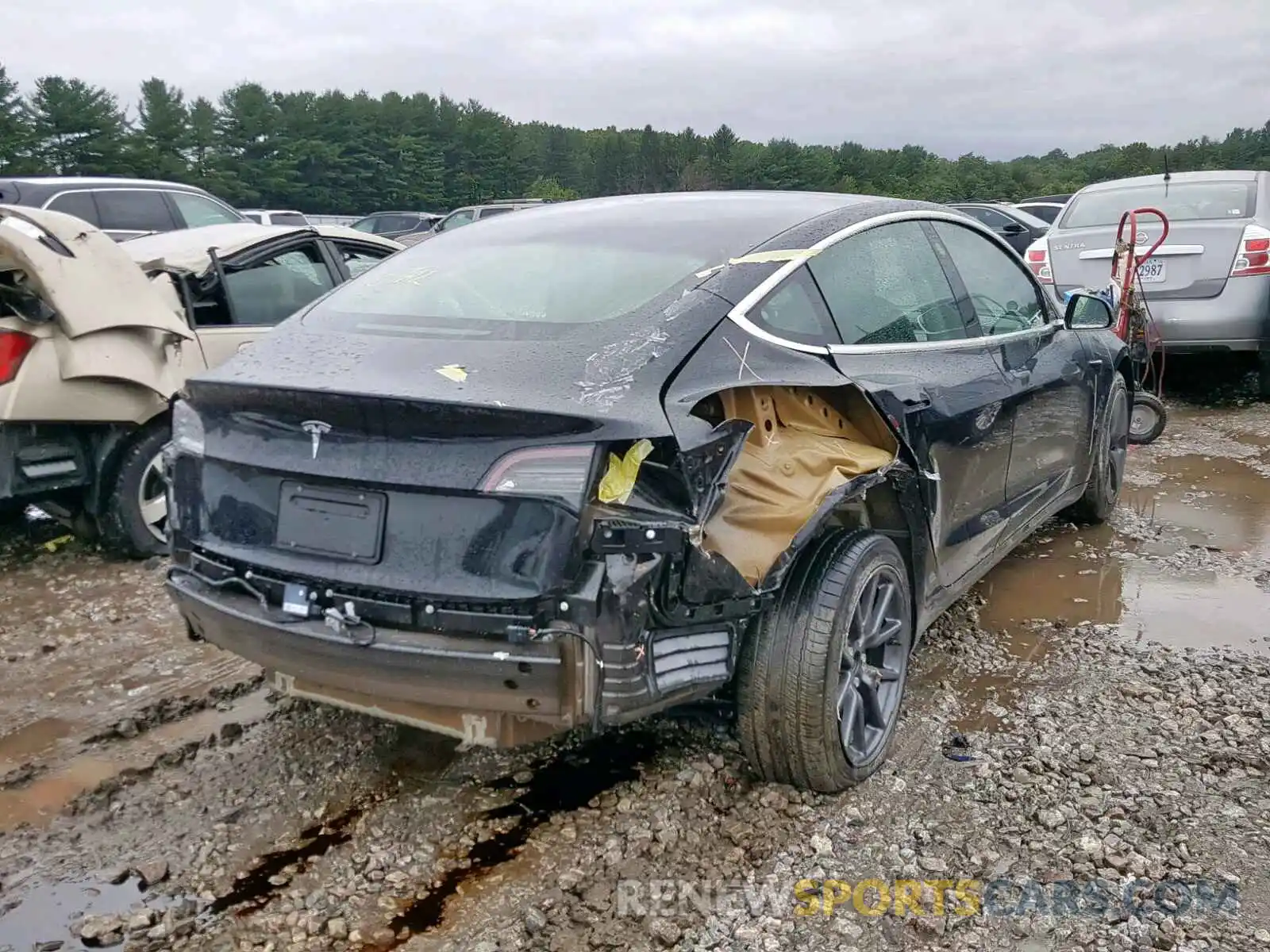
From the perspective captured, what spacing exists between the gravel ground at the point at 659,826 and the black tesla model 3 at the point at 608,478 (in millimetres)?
287

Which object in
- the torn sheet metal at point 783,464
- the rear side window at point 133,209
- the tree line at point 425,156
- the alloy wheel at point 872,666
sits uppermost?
the tree line at point 425,156

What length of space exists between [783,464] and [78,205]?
1076 cm

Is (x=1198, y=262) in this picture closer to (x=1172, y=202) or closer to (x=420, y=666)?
(x=1172, y=202)

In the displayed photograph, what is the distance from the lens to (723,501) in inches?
98.5

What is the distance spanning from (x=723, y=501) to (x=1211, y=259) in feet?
23.4

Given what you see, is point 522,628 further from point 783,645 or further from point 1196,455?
point 1196,455

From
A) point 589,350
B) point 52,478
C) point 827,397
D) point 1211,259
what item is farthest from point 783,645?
point 1211,259

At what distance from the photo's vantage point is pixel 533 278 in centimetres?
311

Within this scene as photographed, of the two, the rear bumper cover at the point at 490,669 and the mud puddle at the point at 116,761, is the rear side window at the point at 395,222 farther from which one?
the rear bumper cover at the point at 490,669

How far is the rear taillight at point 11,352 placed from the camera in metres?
4.30

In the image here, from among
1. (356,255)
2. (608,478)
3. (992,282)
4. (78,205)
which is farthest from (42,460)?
(78,205)

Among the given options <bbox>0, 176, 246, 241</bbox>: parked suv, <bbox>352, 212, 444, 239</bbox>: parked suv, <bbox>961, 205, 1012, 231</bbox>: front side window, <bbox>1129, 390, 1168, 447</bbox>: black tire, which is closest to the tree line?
<bbox>352, 212, 444, 239</bbox>: parked suv

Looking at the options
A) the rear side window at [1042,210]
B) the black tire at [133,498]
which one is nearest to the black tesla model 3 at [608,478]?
the black tire at [133,498]

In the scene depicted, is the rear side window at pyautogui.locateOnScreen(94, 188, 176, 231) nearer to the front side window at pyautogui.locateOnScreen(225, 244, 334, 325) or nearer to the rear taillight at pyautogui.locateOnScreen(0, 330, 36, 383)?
the front side window at pyautogui.locateOnScreen(225, 244, 334, 325)
